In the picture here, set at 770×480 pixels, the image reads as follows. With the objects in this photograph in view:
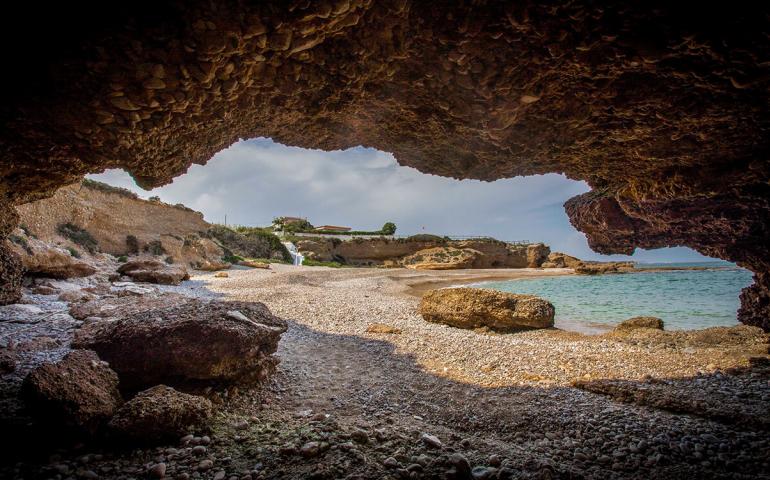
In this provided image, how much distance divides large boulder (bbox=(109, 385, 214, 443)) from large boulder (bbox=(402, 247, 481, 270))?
37.7 meters

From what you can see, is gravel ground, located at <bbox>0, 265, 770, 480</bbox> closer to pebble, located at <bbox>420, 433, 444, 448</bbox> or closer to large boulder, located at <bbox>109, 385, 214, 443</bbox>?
pebble, located at <bbox>420, 433, 444, 448</bbox>

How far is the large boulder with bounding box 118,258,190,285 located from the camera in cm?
1215

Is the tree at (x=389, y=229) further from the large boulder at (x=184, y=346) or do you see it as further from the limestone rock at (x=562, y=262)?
the large boulder at (x=184, y=346)

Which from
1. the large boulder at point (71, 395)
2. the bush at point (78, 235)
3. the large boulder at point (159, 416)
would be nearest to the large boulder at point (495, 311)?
the large boulder at point (159, 416)

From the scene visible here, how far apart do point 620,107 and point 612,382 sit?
3.63 metres

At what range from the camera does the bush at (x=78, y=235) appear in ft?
53.7

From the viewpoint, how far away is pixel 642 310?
1506 centimetres

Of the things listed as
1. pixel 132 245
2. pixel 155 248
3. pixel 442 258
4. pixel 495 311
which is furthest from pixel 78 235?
pixel 442 258

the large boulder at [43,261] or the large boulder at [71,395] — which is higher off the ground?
the large boulder at [43,261]

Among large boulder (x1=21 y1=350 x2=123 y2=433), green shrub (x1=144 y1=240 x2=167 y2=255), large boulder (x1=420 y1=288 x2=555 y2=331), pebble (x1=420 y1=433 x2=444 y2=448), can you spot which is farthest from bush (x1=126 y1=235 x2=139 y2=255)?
pebble (x1=420 y1=433 x2=444 y2=448)

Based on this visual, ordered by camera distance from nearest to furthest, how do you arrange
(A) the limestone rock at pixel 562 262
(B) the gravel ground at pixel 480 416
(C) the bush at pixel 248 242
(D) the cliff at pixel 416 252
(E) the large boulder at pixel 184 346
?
(B) the gravel ground at pixel 480 416
(E) the large boulder at pixel 184 346
(C) the bush at pixel 248 242
(D) the cliff at pixel 416 252
(A) the limestone rock at pixel 562 262

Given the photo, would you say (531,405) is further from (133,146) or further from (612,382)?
(133,146)

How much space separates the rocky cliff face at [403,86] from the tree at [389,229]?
1813 inches

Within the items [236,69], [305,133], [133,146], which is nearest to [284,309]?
[305,133]
